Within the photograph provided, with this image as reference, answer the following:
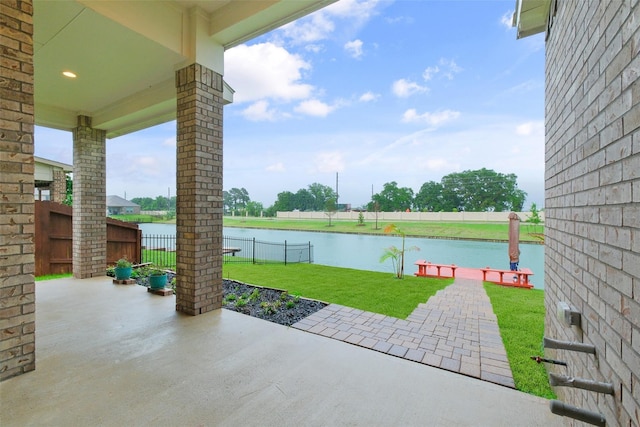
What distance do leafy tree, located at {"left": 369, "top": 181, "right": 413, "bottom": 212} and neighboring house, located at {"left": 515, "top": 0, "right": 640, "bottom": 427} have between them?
1976 cm

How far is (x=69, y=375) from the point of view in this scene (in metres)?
2.31

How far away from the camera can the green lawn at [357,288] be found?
14.8 ft

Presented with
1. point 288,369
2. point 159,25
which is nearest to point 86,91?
point 159,25

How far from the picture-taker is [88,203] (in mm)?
5793

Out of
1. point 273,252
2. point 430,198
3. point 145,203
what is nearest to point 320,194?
point 430,198

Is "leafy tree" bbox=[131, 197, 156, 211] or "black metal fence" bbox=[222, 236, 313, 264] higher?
"leafy tree" bbox=[131, 197, 156, 211]

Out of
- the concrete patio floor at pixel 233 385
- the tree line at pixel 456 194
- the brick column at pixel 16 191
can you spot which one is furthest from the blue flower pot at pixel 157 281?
the tree line at pixel 456 194

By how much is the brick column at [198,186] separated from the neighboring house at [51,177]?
9.33 m

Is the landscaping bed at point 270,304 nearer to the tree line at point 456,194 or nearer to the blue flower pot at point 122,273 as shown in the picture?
the blue flower pot at point 122,273

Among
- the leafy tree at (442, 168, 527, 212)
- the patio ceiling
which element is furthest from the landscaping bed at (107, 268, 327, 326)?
the leafy tree at (442, 168, 527, 212)

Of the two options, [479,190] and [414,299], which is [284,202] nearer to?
[479,190]

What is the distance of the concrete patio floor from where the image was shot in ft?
6.12

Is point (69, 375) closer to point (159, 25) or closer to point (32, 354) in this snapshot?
point (32, 354)

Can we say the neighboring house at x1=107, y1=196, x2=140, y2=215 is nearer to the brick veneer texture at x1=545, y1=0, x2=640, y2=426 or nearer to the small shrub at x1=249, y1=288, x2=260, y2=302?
the small shrub at x1=249, y1=288, x2=260, y2=302
